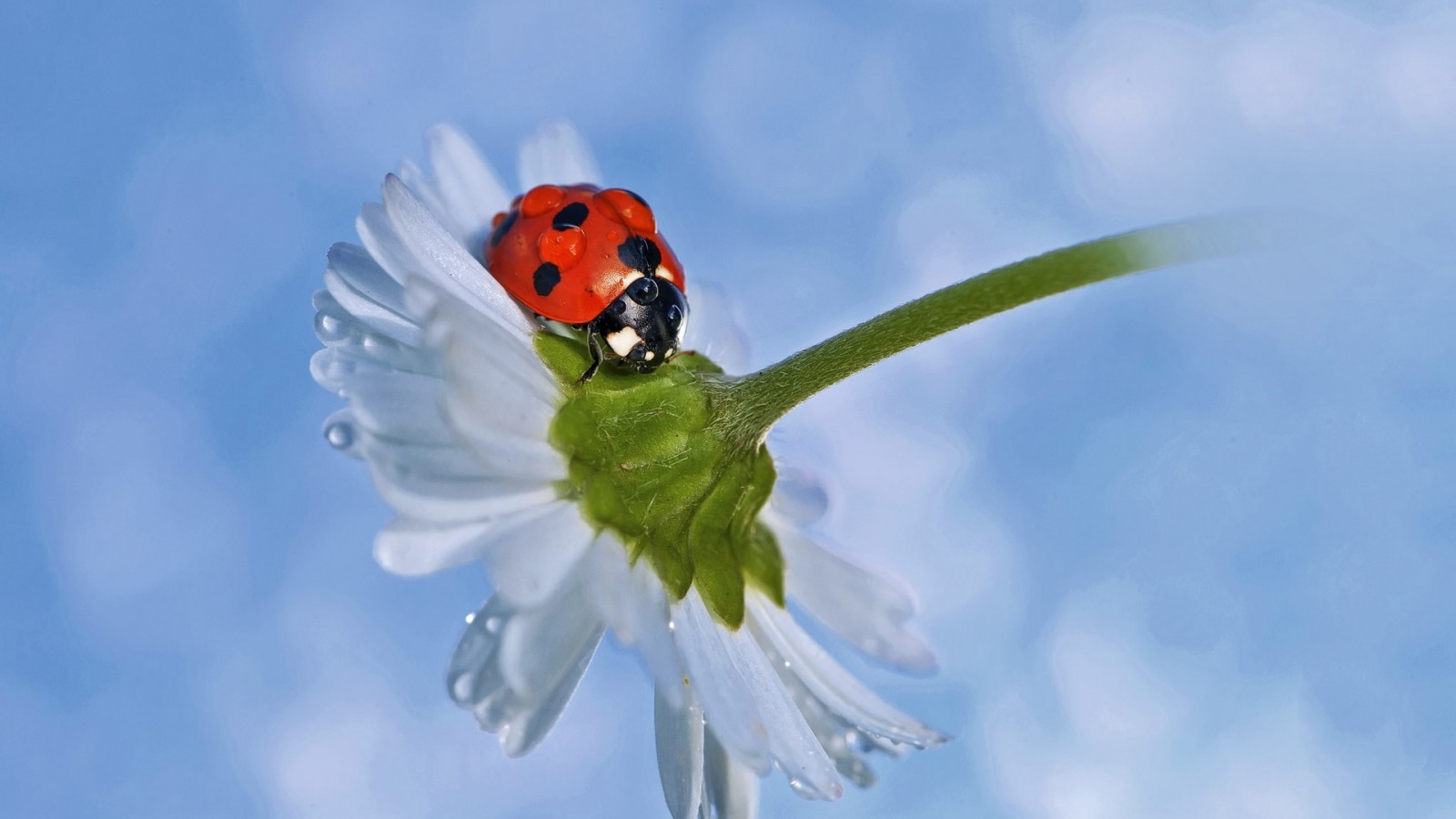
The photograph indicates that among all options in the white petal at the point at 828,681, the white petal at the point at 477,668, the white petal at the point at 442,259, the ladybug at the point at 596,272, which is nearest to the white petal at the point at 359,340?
the white petal at the point at 442,259

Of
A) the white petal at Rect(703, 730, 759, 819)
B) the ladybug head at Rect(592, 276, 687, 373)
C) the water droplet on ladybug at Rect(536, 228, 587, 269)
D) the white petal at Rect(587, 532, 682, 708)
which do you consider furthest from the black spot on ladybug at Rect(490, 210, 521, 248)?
the white petal at Rect(703, 730, 759, 819)

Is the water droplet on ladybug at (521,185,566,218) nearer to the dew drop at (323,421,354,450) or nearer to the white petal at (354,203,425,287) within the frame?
the white petal at (354,203,425,287)

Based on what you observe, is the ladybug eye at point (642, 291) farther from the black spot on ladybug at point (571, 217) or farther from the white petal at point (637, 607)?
the white petal at point (637, 607)

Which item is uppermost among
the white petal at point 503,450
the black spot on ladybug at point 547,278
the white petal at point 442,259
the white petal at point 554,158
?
the white petal at point 554,158

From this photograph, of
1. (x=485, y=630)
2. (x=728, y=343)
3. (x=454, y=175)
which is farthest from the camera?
(x=728, y=343)

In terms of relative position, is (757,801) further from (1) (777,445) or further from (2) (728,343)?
(2) (728,343)

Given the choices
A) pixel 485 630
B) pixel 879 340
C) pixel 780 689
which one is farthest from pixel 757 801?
pixel 879 340

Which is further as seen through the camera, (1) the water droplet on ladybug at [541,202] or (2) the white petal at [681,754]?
(1) the water droplet on ladybug at [541,202]
